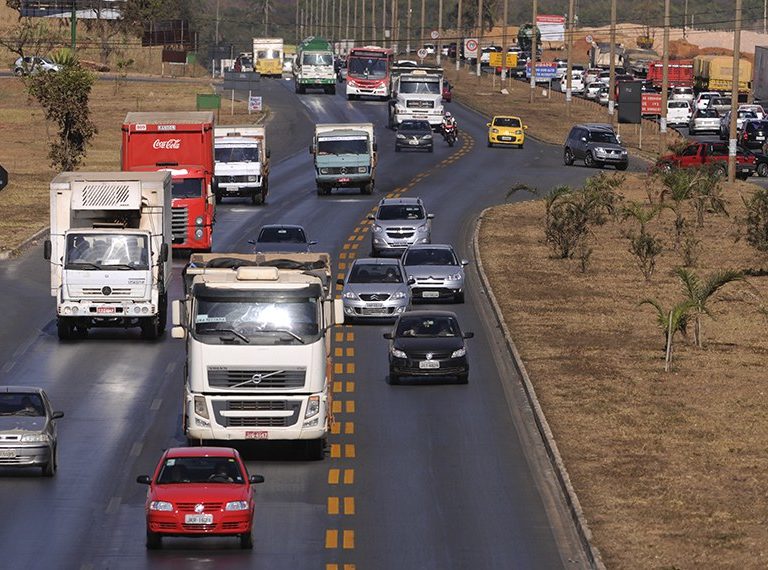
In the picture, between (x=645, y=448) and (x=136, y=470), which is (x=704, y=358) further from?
(x=136, y=470)

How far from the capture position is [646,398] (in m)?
40.7

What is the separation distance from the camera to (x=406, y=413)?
39.2 m

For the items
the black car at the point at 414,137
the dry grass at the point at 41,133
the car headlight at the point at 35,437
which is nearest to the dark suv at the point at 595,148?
the black car at the point at 414,137

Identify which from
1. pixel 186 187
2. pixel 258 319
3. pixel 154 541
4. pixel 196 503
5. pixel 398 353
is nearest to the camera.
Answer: pixel 196 503

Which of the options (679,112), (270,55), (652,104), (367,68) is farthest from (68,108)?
(270,55)

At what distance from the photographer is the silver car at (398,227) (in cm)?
6334

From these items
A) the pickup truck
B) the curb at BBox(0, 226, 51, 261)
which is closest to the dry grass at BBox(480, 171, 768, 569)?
the pickup truck

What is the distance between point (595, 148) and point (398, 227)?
111 ft

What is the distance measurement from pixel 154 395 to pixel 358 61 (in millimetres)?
91780

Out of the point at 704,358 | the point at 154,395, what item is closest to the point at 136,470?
the point at 154,395

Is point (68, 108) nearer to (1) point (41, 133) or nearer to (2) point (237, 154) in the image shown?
(2) point (237, 154)

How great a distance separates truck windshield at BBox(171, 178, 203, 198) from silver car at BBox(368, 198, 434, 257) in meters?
6.70

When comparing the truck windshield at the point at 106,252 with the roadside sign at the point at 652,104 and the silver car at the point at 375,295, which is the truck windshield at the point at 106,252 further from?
the roadside sign at the point at 652,104

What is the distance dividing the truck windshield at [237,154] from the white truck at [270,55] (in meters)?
92.3
